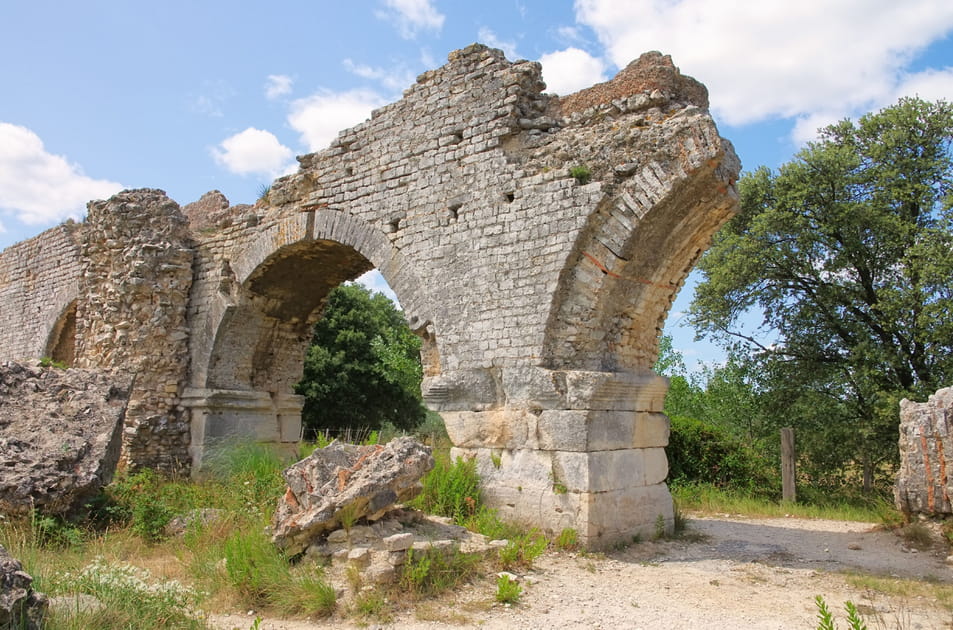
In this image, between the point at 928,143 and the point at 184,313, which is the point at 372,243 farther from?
the point at 928,143

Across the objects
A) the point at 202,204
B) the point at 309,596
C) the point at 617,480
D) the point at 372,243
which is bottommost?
the point at 309,596

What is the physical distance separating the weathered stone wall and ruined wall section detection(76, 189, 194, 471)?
8.28m

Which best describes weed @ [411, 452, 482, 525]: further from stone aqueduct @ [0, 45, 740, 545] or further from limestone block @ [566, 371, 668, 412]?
limestone block @ [566, 371, 668, 412]

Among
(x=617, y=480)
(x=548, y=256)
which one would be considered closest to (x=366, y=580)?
(x=617, y=480)

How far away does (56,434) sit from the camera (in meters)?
7.02

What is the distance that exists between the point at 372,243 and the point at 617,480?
3.60 meters

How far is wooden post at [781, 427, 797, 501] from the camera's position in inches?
408

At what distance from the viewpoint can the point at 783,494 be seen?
10383 millimetres

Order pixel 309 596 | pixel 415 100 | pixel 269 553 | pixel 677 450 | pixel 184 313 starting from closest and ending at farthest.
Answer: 1. pixel 309 596
2. pixel 269 553
3. pixel 415 100
4. pixel 184 313
5. pixel 677 450

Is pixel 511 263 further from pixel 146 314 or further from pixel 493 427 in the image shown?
pixel 146 314

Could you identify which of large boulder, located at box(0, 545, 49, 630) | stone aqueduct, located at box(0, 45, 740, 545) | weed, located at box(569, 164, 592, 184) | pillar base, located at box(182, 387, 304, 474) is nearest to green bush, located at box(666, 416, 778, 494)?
stone aqueduct, located at box(0, 45, 740, 545)

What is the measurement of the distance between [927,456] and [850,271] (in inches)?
225

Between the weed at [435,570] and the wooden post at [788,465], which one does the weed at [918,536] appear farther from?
the weed at [435,570]

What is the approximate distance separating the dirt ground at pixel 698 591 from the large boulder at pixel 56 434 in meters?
2.88
